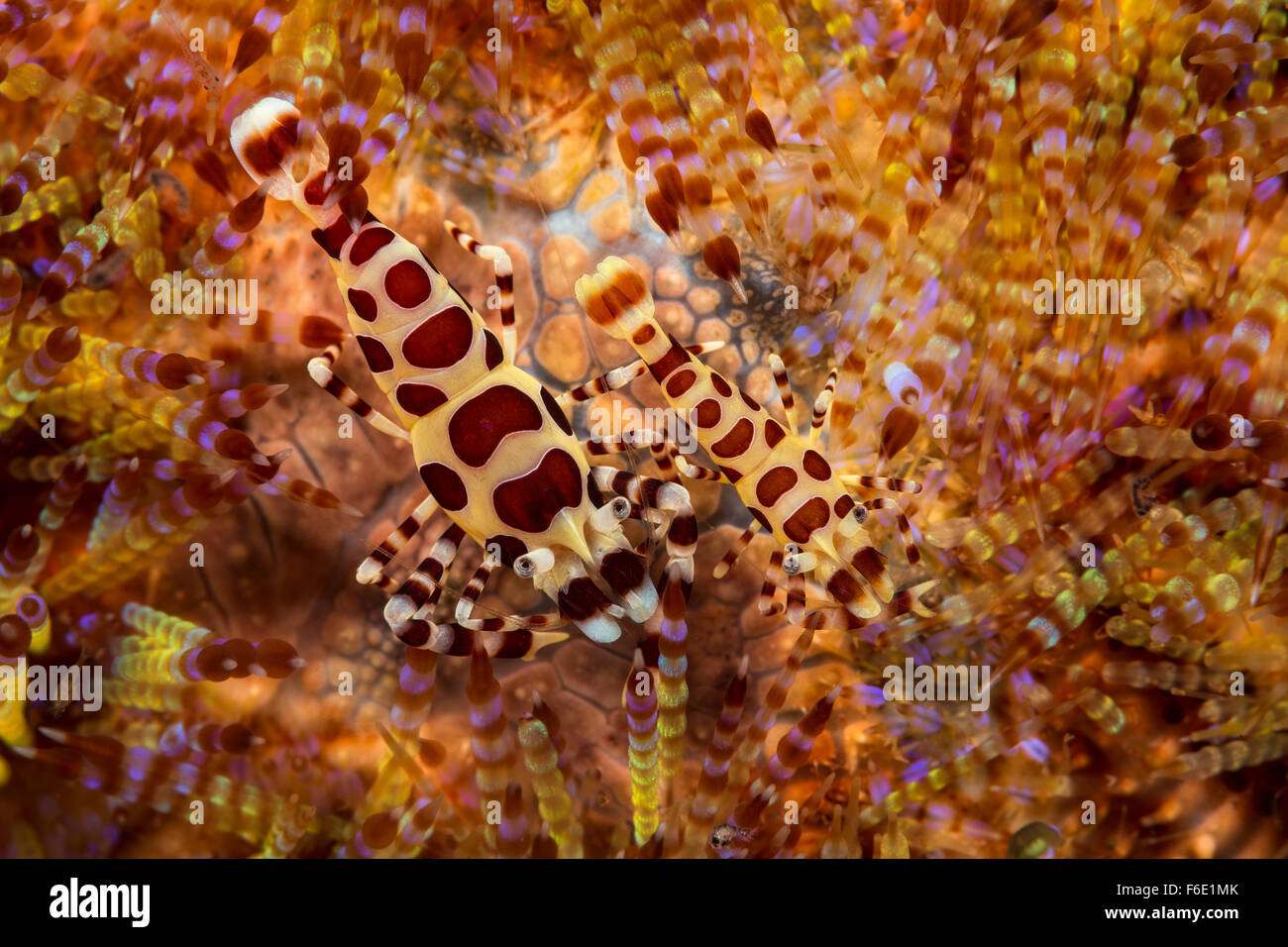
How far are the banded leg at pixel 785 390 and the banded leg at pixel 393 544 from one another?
38.6 inches

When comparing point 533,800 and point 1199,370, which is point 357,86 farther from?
point 1199,370

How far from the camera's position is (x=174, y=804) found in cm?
197

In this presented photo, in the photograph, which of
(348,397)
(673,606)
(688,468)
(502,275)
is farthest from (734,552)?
(348,397)

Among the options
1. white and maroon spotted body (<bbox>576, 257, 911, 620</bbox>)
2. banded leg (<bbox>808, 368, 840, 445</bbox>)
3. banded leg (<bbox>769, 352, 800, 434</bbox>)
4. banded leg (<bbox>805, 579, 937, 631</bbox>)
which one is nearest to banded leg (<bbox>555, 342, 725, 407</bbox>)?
white and maroon spotted body (<bbox>576, 257, 911, 620</bbox>)

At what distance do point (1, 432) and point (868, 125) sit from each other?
2421 millimetres

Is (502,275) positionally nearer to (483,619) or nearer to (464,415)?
(464,415)

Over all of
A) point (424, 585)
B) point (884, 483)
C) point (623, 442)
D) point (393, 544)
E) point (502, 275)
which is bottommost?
point (424, 585)

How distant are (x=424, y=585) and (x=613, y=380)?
2.38ft

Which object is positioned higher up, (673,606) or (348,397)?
(348,397)

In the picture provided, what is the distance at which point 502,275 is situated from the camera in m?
2.12

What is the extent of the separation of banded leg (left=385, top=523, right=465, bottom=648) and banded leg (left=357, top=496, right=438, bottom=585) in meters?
0.07

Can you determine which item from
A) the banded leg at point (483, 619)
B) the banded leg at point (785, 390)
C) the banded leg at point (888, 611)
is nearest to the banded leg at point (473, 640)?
the banded leg at point (483, 619)

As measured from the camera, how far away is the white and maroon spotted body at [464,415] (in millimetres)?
2012
